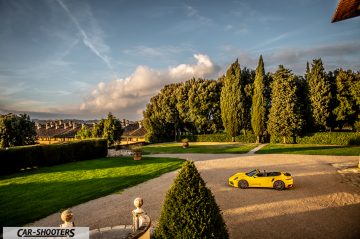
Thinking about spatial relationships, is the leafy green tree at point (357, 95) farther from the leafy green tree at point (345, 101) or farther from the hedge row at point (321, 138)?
the hedge row at point (321, 138)

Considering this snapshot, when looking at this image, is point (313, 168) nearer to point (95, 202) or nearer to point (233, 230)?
point (233, 230)

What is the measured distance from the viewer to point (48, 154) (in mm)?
30516

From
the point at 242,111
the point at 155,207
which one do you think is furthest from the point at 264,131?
the point at 155,207

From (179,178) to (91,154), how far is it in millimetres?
31602

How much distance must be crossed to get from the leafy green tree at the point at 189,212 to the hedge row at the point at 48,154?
25.7 meters

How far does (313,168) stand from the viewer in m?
22.2

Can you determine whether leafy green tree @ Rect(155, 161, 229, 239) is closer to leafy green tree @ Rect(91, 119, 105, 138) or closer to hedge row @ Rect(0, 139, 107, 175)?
hedge row @ Rect(0, 139, 107, 175)

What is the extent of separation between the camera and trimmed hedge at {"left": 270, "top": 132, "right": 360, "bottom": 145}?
39.5m

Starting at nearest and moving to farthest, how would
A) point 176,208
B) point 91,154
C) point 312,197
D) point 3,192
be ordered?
point 176,208
point 312,197
point 3,192
point 91,154

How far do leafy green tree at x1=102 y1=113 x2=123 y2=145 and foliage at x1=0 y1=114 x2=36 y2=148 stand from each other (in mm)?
12719

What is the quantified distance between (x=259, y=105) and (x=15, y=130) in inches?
1616

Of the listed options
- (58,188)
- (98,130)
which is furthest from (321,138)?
(58,188)

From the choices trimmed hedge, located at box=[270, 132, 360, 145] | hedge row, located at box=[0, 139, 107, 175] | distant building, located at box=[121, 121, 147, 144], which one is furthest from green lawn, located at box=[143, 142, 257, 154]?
distant building, located at box=[121, 121, 147, 144]

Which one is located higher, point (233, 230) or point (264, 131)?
point (264, 131)
